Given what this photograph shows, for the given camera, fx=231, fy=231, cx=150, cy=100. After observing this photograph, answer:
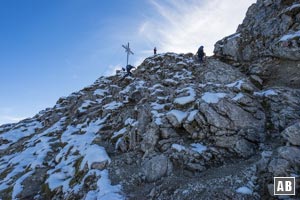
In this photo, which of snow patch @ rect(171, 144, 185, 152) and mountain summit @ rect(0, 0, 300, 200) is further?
snow patch @ rect(171, 144, 185, 152)

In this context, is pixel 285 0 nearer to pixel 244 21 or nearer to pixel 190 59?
pixel 244 21

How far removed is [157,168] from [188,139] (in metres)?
3.80

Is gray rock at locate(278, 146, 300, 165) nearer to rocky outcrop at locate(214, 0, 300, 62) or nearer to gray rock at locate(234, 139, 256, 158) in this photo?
gray rock at locate(234, 139, 256, 158)

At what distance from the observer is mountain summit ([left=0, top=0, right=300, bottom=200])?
14.1m

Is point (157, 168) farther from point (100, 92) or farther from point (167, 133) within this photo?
point (100, 92)

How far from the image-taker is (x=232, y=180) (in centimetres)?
1332

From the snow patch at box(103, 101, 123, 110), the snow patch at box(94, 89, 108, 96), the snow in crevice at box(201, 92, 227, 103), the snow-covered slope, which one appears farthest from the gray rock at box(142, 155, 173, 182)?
the snow patch at box(94, 89, 108, 96)

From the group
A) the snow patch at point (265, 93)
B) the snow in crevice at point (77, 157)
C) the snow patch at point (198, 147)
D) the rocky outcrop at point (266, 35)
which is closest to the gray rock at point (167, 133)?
the snow patch at point (198, 147)

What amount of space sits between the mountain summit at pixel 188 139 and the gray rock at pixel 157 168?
0.07 metres

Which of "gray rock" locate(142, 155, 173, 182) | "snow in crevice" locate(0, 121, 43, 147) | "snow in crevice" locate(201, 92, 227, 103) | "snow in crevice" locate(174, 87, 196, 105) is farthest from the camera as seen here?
"snow in crevice" locate(0, 121, 43, 147)

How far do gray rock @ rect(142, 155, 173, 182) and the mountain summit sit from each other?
72mm

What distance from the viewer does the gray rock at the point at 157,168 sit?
16.0 meters

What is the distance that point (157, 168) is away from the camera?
16.4 m

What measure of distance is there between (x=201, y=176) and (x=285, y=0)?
81.1ft
